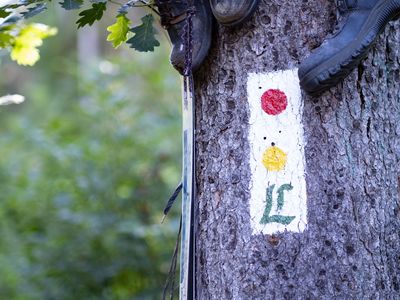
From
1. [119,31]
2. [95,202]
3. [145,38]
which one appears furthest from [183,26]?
[95,202]

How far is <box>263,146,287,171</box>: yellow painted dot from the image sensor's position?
213 cm

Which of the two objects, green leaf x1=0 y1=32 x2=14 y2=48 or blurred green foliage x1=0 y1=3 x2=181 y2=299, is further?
blurred green foliage x1=0 y1=3 x2=181 y2=299

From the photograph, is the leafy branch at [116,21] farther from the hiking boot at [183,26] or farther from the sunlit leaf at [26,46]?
the sunlit leaf at [26,46]

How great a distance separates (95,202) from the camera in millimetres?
5441

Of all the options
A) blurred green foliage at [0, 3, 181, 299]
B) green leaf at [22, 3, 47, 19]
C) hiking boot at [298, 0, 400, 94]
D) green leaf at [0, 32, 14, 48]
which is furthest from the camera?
blurred green foliage at [0, 3, 181, 299]

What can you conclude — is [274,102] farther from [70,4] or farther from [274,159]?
[70,4]

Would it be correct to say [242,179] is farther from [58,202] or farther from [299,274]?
[58,202]

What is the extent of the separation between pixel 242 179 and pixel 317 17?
46cm

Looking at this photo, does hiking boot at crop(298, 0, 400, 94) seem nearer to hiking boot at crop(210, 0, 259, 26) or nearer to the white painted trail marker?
the white painted trail marker

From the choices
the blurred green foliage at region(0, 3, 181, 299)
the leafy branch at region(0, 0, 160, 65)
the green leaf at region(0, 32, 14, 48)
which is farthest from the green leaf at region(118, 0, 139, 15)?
the blurred green foliage at region(0, 3, 181, 299)

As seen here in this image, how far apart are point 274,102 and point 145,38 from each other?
1.44ft

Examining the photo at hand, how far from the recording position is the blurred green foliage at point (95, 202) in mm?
5262

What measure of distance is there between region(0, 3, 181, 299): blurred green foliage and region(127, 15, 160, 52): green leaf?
9.59 feet

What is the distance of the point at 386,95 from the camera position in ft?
7.23
